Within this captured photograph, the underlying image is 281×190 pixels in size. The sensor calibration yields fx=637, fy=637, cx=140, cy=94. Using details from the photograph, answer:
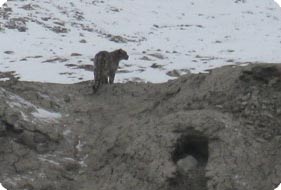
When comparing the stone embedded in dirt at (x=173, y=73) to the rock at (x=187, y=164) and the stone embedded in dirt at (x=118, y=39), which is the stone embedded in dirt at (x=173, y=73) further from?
the rock at (x=187, y=164)

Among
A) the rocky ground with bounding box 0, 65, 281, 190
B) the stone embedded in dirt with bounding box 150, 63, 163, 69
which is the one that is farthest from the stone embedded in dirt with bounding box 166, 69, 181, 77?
the rocky ground with bounding box 0, 65, 281, 190

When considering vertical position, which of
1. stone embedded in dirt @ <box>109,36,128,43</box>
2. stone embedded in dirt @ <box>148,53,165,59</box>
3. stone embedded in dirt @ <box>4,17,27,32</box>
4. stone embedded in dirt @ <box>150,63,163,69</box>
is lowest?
stone embedded in dirt @ <box>148,53,165,59</box>

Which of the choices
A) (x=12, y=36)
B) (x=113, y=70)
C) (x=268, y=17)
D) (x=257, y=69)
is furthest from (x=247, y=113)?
(x=268, y=17)

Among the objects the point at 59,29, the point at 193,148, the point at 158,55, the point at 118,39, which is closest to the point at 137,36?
the point at 118,39

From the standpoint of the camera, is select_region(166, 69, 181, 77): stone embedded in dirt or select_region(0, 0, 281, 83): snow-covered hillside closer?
select_region(166, 69, 181, 77): stone embedded in dirt

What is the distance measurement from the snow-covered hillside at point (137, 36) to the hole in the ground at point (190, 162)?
23.5ft

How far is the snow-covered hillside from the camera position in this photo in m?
19.5

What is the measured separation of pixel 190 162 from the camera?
9.85 meters

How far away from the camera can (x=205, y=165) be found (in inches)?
384

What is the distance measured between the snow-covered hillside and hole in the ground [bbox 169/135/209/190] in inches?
282

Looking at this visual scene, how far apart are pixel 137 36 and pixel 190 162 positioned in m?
18.7

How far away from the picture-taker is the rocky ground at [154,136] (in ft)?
31.2

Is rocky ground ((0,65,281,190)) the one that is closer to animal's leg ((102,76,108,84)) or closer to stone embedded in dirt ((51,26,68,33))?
animal's leg ((102,76,108,84))

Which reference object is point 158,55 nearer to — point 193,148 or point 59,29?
point 59,29
